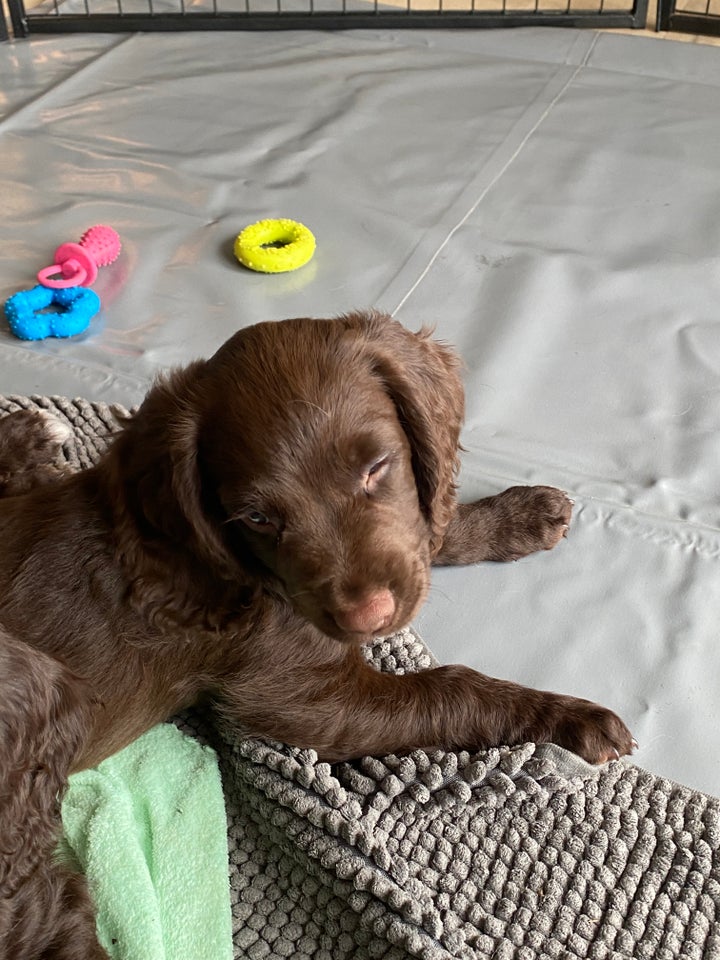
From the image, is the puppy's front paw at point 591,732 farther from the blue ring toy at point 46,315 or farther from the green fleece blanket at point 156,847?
the blue ring toy at point 46,315

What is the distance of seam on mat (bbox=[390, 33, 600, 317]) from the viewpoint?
3.37 meters

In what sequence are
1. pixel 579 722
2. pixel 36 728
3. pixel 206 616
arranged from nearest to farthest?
pixel 36 728, pixel 206 616, pixel 579 722

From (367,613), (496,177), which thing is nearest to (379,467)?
(367,613)

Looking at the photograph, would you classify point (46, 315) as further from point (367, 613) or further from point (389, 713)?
point (367, 613)

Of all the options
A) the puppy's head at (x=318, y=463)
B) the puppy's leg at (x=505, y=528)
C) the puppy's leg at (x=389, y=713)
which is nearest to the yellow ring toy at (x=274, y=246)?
the puppy's leg at (x=505, y=528)

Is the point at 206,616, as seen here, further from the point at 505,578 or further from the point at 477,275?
the point at 477,275

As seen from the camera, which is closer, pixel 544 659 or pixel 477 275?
pixel 544 659

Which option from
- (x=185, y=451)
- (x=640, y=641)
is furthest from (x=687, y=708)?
(x=185, y=451)

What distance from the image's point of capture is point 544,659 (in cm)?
233

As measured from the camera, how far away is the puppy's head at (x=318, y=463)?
5.74 ft

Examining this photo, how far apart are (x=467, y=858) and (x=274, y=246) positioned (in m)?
2.25

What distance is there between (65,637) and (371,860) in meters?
0.67

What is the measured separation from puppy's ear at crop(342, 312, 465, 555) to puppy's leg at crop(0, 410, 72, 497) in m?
0.98

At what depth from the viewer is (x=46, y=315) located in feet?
10.7
